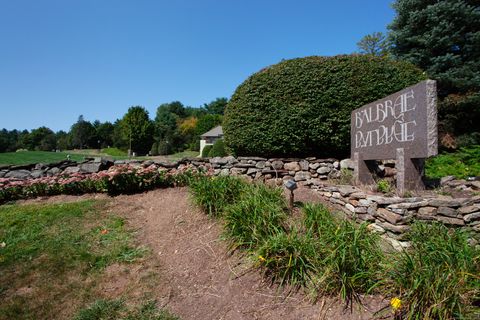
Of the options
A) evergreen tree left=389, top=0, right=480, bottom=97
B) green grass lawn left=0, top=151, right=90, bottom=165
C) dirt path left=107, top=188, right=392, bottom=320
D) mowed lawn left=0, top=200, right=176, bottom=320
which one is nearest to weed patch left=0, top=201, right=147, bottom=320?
mowed lawn left=0, top=200, right=176, bottom=320

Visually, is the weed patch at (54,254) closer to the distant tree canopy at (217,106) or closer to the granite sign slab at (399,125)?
the granite sign slab at (399,125)

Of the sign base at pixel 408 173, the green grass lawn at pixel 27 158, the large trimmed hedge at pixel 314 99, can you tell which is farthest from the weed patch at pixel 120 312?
the green grass lawn at pixel 27 158

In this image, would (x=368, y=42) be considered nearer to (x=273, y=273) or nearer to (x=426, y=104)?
(x=426, y=104)

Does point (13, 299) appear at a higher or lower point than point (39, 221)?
lower

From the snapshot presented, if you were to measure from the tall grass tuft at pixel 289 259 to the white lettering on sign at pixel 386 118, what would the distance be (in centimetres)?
266

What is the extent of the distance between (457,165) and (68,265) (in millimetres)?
7520

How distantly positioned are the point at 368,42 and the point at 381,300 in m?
25.1

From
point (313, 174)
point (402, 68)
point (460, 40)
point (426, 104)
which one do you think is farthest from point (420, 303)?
point (460, 40)

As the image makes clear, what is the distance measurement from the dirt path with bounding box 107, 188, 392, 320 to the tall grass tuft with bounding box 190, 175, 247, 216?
18 centimetres

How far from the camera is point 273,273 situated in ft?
9.43

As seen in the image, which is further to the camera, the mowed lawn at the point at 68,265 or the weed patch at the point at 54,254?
the weed patch at the point at 54,254

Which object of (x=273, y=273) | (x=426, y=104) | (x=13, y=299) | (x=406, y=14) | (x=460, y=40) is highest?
(x=406, y=14)

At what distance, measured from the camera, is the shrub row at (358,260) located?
7.09 ft

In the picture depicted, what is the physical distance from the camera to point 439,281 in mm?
2145
